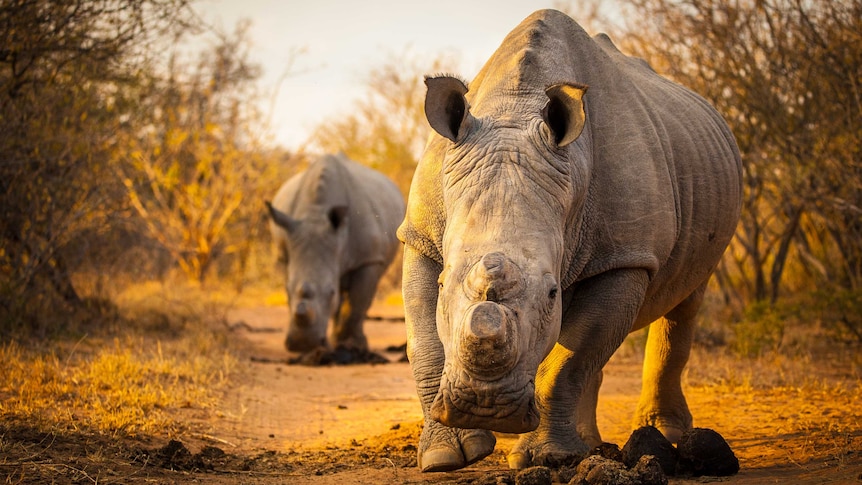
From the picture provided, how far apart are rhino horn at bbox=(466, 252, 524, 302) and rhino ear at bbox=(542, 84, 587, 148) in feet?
2.61

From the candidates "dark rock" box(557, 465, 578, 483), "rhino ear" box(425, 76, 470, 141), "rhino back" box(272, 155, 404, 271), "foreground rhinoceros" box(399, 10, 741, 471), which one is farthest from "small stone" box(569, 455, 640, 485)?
"rhino back" box(272, 155, 404, 271)

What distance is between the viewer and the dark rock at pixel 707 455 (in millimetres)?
4527

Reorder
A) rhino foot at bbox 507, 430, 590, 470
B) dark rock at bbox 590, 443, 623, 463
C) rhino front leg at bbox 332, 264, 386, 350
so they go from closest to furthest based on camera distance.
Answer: rhino foot at bbox 507, 430, 590, 470
dark rock at bbox 590, 443, 623, 463
rhino front leg at bbox 332, 264, 386, 350

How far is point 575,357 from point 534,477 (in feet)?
2.67

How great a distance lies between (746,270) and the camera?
42.4ft

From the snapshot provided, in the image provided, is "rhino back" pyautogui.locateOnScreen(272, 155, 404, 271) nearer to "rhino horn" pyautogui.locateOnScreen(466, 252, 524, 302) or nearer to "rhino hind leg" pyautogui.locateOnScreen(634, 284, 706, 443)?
"rhino hind leg" pyautogui.locateOnScreen(634, 284, 706, 443)

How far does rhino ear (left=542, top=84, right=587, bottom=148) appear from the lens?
4109 mm

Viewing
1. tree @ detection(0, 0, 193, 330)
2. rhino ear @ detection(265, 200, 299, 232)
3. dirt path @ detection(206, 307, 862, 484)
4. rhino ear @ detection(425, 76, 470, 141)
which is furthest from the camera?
rhino ear @ detection(265, 200, 299, 232)

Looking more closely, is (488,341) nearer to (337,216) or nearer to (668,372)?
(668,372)

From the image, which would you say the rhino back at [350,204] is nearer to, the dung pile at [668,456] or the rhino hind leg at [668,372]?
the rhino hind leg at [668,372]

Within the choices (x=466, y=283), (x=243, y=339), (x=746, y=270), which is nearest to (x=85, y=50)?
(x=243, y=339)

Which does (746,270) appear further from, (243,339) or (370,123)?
(370,123)

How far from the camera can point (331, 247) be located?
35.6 ft

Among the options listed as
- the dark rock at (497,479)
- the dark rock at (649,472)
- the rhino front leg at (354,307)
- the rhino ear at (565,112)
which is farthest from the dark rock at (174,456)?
the rhino front leg at (354,307)
